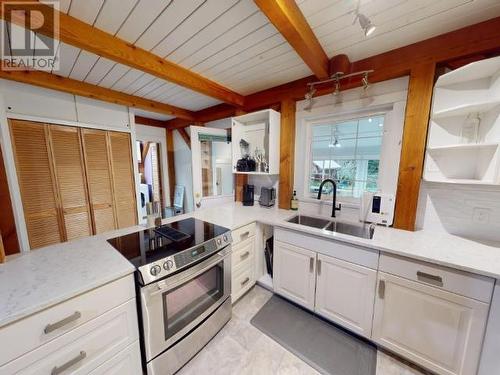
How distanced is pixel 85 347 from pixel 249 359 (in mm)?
1045

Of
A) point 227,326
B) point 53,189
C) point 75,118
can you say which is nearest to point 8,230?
point 53,189

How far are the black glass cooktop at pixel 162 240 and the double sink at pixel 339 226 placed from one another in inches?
36.4

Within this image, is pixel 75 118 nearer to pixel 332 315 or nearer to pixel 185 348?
pixel 185 348

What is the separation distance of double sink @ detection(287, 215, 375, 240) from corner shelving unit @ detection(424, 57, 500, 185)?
619mm

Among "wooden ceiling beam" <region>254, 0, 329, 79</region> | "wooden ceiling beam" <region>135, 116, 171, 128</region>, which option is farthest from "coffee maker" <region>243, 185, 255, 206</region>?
"wooden ceiling beam" <region>135, 116, 171, 128</region>

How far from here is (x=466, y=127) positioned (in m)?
1.35

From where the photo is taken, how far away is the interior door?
2707 millimetres

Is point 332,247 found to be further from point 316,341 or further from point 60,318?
point 60,318

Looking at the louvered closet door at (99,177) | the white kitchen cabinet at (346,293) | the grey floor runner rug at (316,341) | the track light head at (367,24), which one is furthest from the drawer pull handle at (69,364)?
the track light head at (367,24)

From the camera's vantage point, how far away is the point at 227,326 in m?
1.64

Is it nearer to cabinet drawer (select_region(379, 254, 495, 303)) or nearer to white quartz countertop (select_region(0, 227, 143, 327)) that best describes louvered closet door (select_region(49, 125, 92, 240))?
white quartz countertop (select_region(0, 227, 143, 327))

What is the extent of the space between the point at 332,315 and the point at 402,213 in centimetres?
105

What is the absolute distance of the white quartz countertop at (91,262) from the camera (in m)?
0.79

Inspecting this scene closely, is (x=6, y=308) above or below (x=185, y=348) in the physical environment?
above
